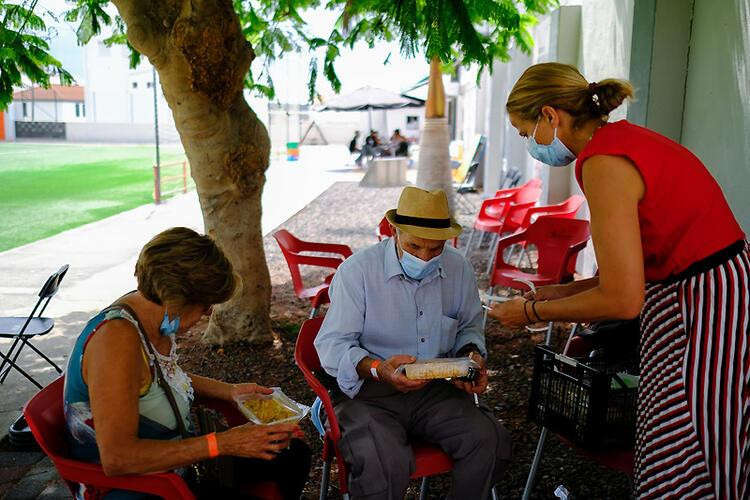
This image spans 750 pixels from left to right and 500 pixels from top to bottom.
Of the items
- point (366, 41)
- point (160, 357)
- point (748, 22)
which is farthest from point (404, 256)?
point (366, 41)

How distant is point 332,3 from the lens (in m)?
7.27

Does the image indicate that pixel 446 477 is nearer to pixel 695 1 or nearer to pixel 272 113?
pixel 695 1

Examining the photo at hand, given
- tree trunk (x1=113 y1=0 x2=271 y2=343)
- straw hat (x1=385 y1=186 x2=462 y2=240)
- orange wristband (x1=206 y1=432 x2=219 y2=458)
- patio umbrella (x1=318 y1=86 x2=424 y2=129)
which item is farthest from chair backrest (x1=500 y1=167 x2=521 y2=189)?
patio umbrella (x1=318 y1=86 x2=424 y2=129)

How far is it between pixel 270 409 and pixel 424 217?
1.03 metres

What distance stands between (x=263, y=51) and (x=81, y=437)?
5.91m

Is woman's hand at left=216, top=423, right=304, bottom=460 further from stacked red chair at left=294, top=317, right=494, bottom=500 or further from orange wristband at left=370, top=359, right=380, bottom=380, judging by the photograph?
orange wristband at left=370, top=359, right=380, bottom=380

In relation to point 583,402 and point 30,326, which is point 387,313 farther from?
point 30,326

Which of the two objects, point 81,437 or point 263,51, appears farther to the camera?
point 263,51

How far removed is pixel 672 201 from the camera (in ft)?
7.17

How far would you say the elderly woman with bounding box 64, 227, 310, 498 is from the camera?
224 centimetres

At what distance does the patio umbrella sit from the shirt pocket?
73.6ft

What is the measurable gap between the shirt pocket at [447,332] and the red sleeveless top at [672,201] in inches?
46.9

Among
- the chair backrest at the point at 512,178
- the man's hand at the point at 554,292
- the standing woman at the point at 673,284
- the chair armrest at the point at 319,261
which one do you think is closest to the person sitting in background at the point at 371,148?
the chair backrest at the point at 512,178

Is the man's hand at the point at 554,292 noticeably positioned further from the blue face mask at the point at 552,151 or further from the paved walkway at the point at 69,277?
the paved walkway at the point at 69,277
